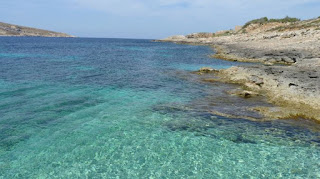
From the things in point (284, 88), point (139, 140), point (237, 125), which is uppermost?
point (284, 88)

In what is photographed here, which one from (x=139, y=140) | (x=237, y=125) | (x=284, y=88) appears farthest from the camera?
(x=284, y=88)

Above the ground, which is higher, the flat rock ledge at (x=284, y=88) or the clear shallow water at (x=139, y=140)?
the flat rock ledge at (x=284, y=88)

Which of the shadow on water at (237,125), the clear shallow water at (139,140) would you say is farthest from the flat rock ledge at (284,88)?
the clear shallow water at (139,140)

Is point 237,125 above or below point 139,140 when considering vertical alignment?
above

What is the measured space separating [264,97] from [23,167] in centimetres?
2126

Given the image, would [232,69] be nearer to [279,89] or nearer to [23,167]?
[279,89]

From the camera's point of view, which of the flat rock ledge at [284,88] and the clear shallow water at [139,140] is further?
the flat rock ledge at [284,88]

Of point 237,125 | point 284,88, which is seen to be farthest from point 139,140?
point 284,88

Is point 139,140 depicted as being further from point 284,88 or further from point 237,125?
point 284,88

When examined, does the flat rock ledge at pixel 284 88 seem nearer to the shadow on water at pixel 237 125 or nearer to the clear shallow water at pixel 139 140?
the shadow on water at pixel 237 125

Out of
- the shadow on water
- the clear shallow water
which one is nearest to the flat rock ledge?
the shadow on water

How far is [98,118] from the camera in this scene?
1719cm

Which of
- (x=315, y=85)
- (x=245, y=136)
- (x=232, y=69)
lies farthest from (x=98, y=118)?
(x=232, y=69)

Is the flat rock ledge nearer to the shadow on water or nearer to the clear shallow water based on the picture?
the shadow on water
